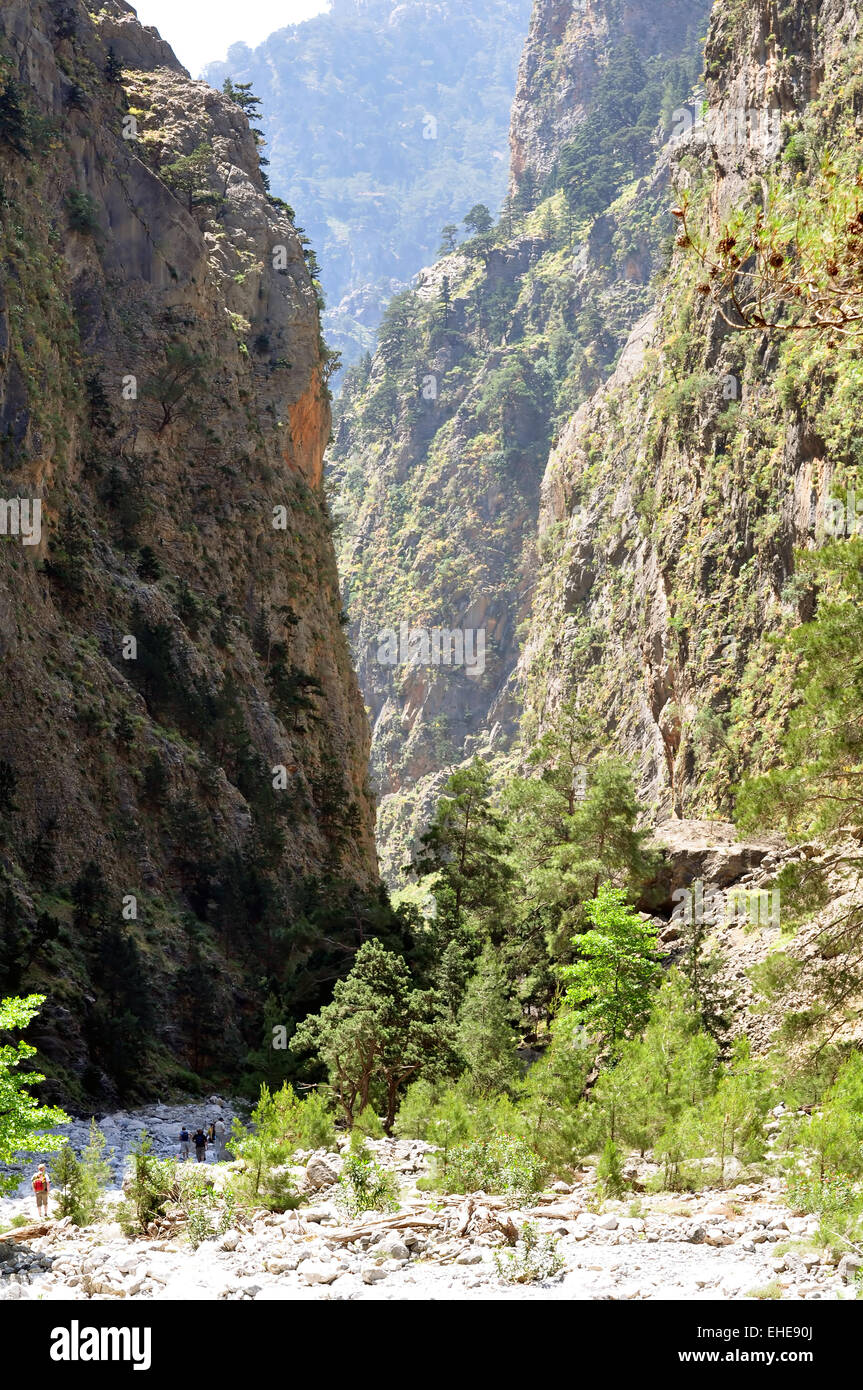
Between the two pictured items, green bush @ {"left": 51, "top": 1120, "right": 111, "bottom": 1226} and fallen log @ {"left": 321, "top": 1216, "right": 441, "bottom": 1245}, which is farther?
green bush @ {"left": 51, "top": 1120, "right": 111, "bottom": 1226}

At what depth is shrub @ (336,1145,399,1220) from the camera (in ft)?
56.2

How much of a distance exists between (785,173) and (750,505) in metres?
13.3

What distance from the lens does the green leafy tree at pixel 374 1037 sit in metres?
27.4

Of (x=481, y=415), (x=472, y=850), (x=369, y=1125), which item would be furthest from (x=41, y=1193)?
(x=481, y=415)

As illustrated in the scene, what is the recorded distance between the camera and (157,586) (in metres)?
45.3

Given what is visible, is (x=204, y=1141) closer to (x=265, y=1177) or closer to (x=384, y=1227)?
(x=265, y=1177)

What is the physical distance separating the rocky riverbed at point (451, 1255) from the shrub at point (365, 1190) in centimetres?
24

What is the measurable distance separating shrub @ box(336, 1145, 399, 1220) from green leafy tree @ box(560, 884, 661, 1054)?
35.5 ft

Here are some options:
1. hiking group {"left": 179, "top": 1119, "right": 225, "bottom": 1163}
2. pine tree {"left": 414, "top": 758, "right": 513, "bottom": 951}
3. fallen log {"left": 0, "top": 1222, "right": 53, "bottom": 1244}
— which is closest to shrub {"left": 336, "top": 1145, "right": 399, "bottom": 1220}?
fallen log {"left": 0, "top": 1222, "right": 53, "bottom": 1244}

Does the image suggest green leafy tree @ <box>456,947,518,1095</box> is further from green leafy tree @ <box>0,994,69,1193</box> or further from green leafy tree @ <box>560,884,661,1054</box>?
green leafy tree @ <box>0,994,69,1193</box>

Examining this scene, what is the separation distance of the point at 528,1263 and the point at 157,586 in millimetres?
35080

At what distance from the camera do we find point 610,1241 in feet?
48.9

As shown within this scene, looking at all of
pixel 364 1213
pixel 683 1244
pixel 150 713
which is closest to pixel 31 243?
pixel 150 713

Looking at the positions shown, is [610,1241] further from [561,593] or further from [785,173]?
[561,593]
